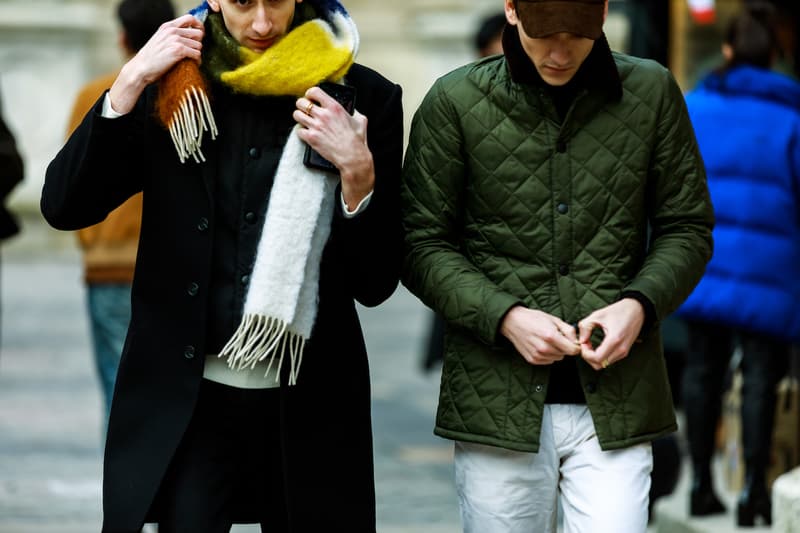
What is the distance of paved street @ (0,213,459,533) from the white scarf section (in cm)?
33

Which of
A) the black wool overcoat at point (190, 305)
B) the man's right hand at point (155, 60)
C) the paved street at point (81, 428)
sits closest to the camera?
the man's right hand at point (155, 60)

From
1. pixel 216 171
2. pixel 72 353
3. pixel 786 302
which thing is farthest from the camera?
pixel 72 353

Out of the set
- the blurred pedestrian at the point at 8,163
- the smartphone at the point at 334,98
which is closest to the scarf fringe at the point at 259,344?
the smartphone at the point at 334,98

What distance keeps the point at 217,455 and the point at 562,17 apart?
4.07 ft

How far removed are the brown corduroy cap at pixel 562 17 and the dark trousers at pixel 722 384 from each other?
322cm

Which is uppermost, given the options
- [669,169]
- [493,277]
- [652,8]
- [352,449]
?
[652,8]

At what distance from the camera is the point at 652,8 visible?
33.2 ft

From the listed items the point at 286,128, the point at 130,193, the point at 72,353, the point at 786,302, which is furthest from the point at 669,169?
the point at 72,353

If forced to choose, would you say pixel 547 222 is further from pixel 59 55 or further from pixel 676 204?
pixel 59 55

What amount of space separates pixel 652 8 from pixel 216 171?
22.4 ft

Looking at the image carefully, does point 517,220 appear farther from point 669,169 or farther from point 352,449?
point 352,449

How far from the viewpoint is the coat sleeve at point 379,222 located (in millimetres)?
3715

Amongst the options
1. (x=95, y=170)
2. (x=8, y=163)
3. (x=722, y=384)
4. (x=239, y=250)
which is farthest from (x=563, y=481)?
(x=722, y=384)

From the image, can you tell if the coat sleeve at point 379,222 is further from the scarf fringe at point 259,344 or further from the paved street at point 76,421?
the paved street at point 76,421
